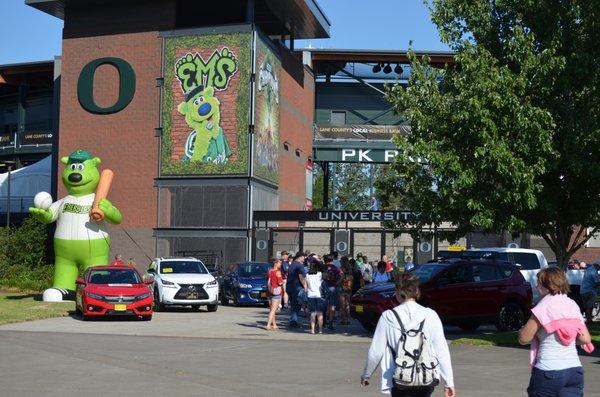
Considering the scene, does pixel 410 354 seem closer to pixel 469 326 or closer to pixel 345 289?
pixel 469 326

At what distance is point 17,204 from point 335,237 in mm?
23725

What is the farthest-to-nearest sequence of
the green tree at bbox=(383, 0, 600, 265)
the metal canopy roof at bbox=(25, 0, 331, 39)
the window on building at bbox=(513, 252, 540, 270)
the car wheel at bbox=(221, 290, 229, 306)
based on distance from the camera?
1. the metal canopy roof at bbox=(25, 0, 331, 39)
2. the car wheel at bbox=(221, 290, 229, 306)
3. the window on building at bbox=(513, 252, 540, 270)
4. the green tree at bbox=(383, 0, 600, 265)

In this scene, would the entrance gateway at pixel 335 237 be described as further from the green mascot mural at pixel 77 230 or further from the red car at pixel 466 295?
the red car at pixel 466 295

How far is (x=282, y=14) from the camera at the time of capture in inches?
1961

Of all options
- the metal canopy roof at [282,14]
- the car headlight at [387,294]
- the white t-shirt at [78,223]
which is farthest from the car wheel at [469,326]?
the metal canopy roof at [282,14]

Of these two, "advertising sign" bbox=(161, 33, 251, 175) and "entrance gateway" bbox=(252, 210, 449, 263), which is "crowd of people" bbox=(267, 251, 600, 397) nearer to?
"entrance gateway" bbox=(252, 210, 449, 263)

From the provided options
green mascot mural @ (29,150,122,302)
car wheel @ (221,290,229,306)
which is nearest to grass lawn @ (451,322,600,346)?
car wheel @ (221,290,229,306)

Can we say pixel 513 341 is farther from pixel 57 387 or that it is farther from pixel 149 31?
pixel 149 31

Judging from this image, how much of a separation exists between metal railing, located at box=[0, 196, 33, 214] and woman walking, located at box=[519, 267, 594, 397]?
52645 mm

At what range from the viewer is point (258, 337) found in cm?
2202

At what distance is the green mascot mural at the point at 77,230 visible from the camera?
35188mm

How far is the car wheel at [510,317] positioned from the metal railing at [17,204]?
39.2 m

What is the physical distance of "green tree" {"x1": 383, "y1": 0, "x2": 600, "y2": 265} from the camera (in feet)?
66.2

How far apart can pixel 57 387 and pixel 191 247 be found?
31863 millimetres
